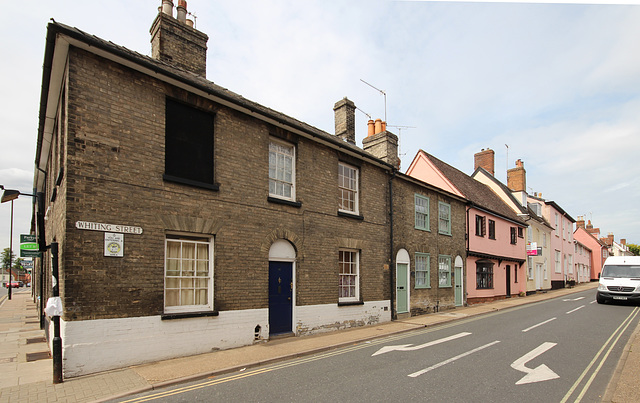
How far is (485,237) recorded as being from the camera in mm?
23703

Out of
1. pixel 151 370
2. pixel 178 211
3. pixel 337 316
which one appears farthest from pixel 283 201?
pixel 151 370

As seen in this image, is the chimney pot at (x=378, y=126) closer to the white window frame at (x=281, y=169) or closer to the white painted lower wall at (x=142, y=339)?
the white window frame at (x=281, y=169)

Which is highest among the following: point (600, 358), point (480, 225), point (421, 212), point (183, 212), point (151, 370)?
point (421, 212)

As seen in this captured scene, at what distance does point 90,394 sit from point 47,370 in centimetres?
206

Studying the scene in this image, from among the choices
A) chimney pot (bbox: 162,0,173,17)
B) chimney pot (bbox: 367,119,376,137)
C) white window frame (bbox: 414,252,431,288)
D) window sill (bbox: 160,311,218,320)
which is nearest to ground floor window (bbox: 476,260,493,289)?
white window frame (bbox: 414,252,431,288)

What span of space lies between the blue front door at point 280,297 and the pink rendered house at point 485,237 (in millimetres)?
13390

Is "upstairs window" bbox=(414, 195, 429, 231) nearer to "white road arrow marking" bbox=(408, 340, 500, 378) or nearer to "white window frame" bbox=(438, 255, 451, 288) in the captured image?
"white window frame" bbox=(438, 255, 451, 288)

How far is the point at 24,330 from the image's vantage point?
13172mm

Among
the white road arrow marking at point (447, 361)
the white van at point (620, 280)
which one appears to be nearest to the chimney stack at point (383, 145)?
the white road arrow marking at point (447, 361)

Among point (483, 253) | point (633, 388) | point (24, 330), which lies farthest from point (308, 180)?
point (483, 253)

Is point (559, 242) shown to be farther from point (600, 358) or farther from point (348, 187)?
point (600, 358)

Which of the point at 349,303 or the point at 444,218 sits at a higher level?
the point at 444,218

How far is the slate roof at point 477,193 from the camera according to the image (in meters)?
23.9

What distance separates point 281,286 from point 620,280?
18.3 metres
